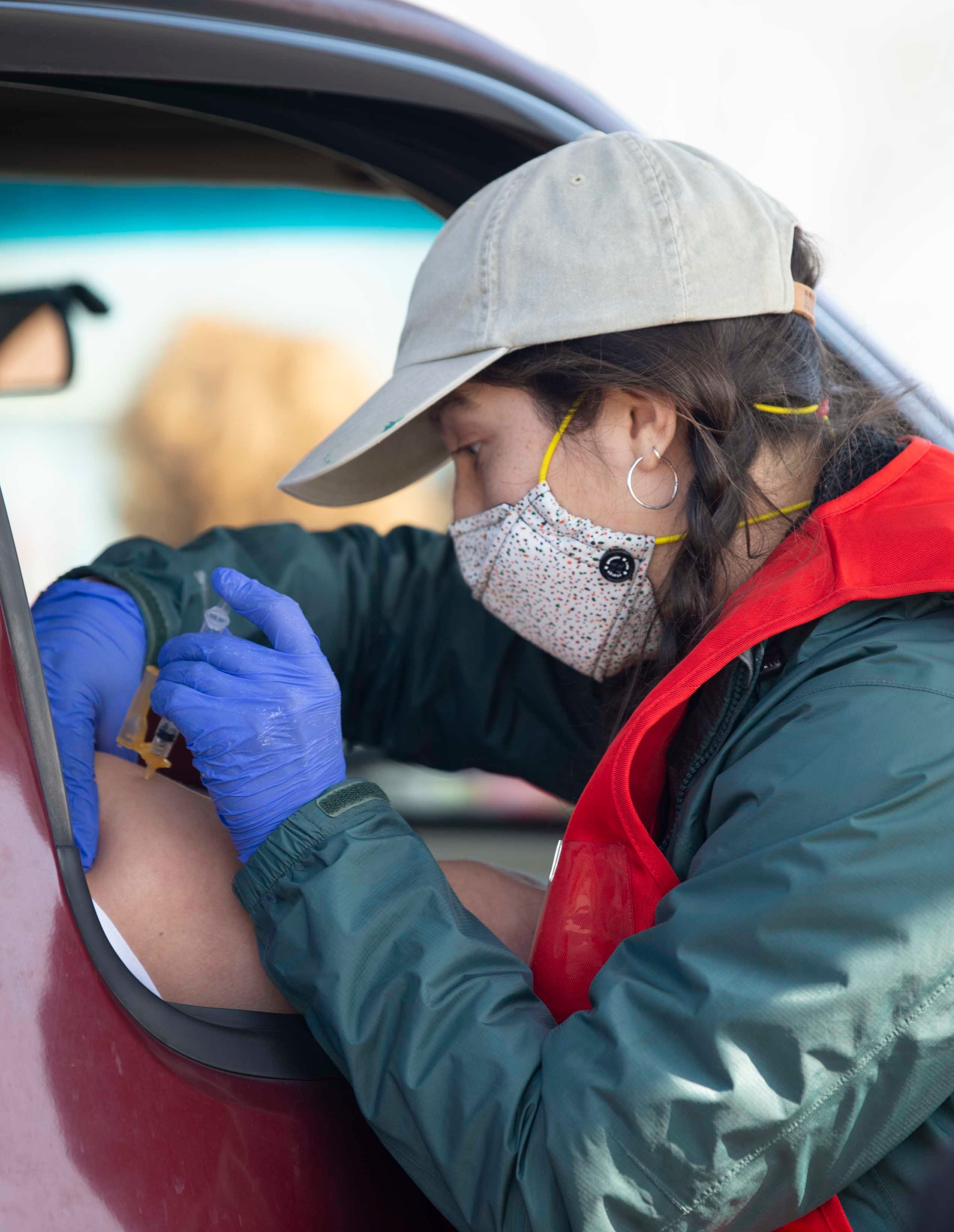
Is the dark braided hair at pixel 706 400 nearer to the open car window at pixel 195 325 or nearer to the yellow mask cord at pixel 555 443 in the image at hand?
the yellow mask cord at pixel 555 443

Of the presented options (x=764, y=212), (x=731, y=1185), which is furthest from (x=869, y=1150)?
(x=764, y=212)

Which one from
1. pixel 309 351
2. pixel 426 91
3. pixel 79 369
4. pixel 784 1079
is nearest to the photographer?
pixel 784 1079

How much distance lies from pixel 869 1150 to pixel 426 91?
1.43 meters

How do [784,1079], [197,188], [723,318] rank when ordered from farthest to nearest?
[197,188], [723,318], [784,1079]

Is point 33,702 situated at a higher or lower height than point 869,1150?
higher

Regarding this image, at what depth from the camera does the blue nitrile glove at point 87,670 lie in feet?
4.02

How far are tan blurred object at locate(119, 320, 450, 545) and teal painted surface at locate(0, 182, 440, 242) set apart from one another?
253 mm

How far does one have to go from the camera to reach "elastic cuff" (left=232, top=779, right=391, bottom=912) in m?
1.11

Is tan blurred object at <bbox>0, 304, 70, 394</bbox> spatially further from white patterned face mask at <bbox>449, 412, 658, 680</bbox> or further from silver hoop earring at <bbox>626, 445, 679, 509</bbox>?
silver hoop earring at <bbox>626, 445, 679, 509</bbox>

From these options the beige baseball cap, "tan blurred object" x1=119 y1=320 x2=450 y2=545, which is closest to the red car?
the beige baseball cap

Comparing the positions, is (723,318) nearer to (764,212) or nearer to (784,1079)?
(764,212)

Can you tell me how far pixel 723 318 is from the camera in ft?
4.26

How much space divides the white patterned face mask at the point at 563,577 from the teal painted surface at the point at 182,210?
0.96m

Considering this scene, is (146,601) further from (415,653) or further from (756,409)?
(756,409)
